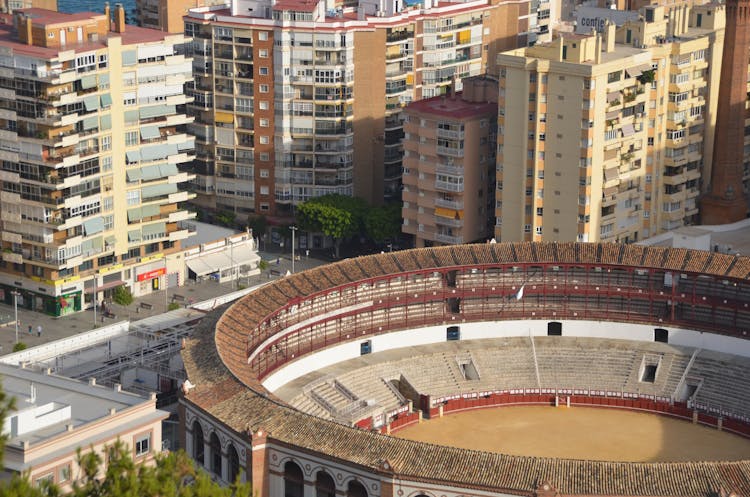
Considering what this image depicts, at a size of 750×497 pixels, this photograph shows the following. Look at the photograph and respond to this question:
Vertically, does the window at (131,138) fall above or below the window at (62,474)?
above

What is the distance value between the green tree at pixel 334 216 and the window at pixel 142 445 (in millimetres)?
79358

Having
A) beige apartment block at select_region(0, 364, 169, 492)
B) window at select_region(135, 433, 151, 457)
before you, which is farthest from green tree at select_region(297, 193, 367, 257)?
window at select_region(135, 433, 151, 457)

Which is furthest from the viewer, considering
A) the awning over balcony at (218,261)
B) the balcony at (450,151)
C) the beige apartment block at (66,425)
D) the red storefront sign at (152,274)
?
the balcony at (450,151)

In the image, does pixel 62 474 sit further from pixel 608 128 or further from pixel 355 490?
pixel 608 128

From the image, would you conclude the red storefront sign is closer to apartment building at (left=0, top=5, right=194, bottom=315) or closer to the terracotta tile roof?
apartment building at (left=0, top=5, right=194, bottom=315)

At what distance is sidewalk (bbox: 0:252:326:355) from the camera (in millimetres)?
169375

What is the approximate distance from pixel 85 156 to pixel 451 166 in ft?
127

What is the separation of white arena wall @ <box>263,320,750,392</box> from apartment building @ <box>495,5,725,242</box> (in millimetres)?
18927

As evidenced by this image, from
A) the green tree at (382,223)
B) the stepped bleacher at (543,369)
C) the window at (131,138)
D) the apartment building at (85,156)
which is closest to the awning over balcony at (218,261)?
the apartment building at (85,156)

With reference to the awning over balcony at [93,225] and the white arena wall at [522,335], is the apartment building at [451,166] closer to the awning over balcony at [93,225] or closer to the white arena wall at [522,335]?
the white arena wall at [522,335]

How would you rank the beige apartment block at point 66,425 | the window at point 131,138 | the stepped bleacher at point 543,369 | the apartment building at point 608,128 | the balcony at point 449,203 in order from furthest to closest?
the balcony at point 449,203
the apartment building at point 608,128
the window at point 131,138
the stepped bleacher at point 543,369
the beige apartment block at point 66,425

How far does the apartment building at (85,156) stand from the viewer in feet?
559

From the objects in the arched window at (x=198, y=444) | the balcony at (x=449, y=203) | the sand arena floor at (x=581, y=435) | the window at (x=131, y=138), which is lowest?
the sand arena floor at (x=581, y=435)

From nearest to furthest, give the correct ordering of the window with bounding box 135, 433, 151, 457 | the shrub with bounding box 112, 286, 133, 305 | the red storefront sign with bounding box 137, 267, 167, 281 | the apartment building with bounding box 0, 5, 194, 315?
the window with bounding box 135, 433, 151, 457 → the apartment building with bounding box 0, 5, 194, 315 → the shrub with bounding box 112, 286, 133, 305 → the red storefront sign with bounding box 137, 267, 167, 281
